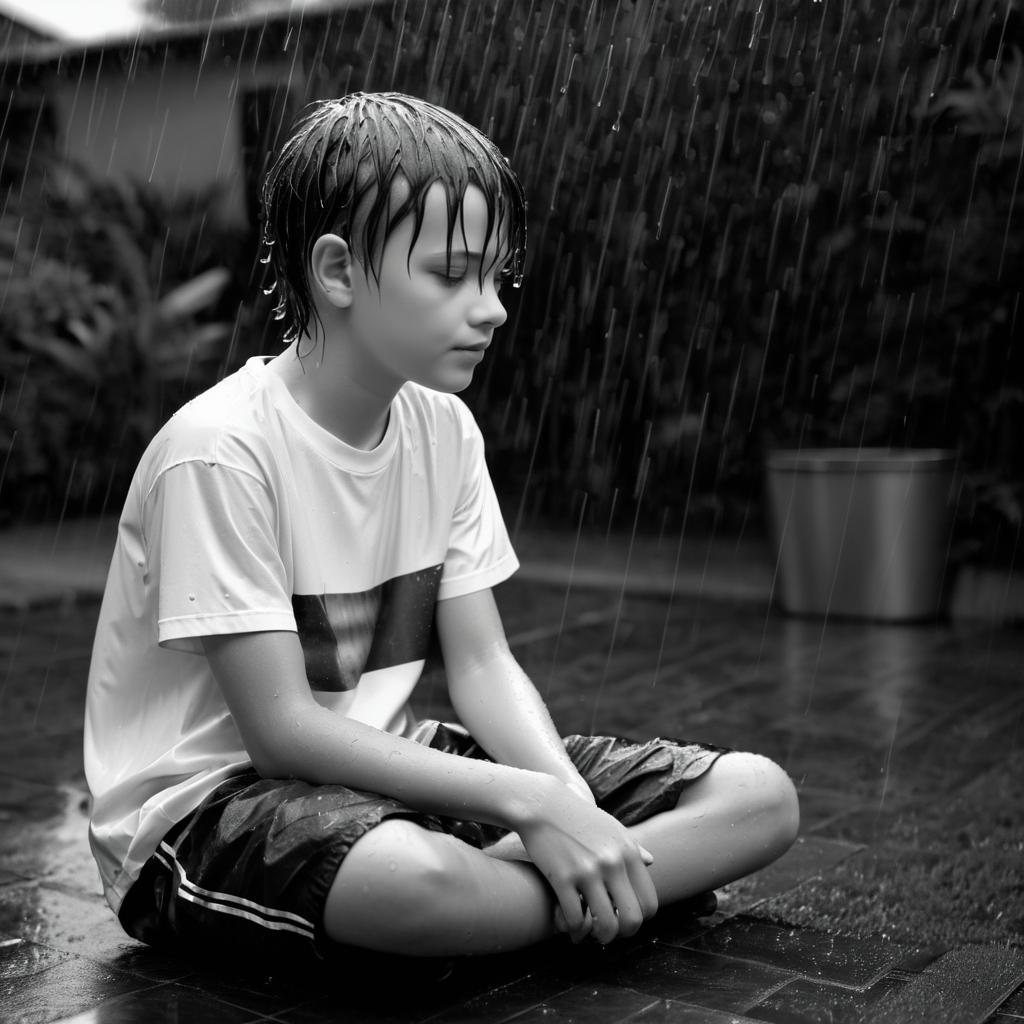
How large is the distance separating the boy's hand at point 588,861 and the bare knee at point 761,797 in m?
0.37

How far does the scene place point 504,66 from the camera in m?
7.24

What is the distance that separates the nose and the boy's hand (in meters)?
→ 0.68

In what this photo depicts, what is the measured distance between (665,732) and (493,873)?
2.10 meters

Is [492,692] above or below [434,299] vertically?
below

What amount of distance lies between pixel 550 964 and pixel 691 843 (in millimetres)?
295

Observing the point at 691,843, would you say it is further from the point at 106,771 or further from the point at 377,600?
the point at 106,771

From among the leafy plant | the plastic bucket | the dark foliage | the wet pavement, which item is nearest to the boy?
the wet pavement

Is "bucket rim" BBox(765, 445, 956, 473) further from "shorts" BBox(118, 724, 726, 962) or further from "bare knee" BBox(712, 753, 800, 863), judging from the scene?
"shorts" BBox(118, 724, 726, 962)

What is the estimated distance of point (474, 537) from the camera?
2473 mm

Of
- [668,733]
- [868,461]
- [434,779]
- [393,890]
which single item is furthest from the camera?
[868,461]

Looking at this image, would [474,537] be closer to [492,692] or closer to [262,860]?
[492,692]

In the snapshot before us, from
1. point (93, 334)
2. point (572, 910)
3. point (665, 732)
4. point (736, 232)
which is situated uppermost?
point (736, 232)

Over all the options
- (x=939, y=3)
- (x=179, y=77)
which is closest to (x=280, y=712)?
(x=939, y=3)

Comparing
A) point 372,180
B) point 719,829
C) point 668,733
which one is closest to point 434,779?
point 719,829
